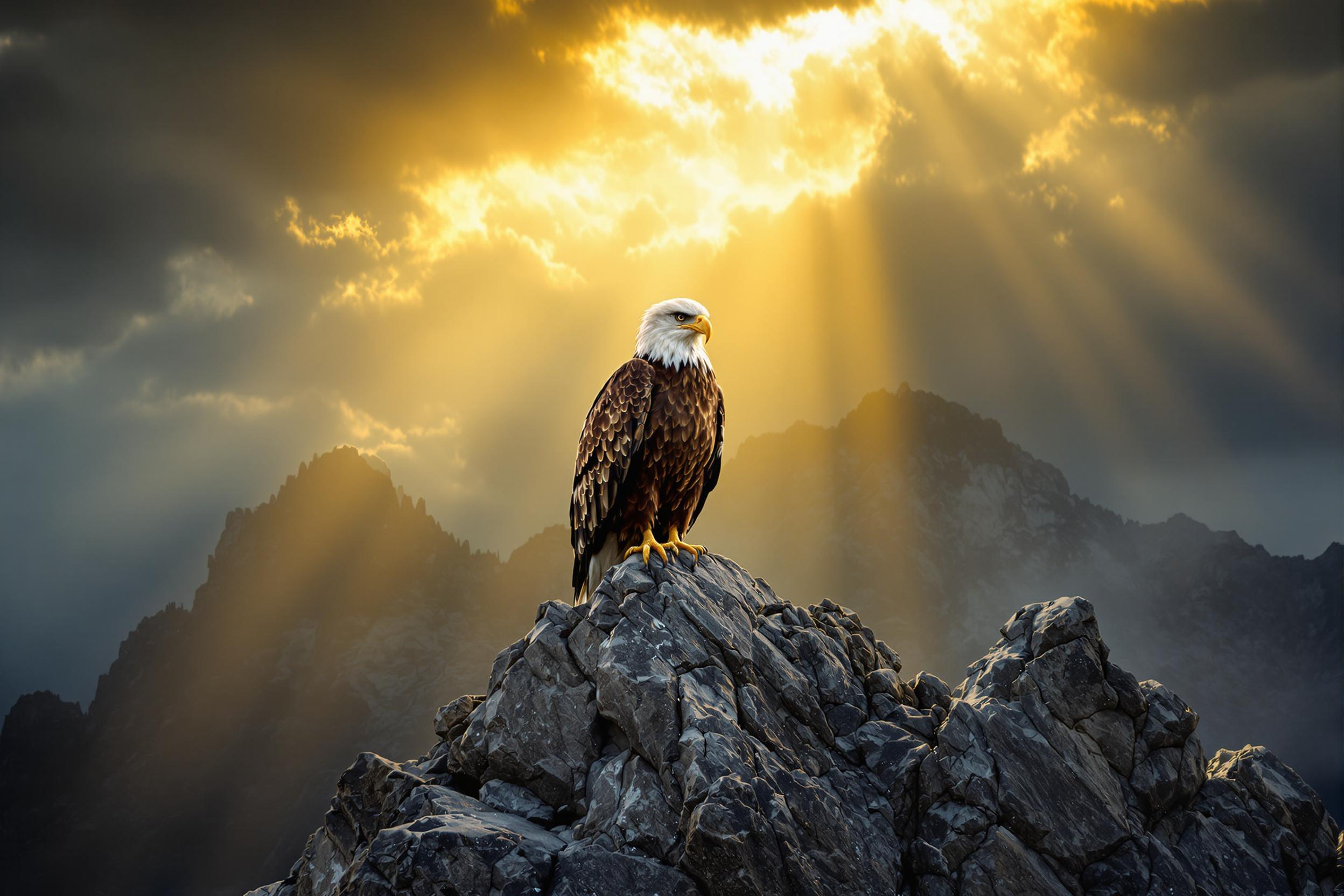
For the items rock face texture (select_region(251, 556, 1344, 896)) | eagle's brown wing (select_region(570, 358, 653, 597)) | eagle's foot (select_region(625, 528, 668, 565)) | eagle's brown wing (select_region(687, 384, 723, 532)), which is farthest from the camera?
eagle's brown wing (select_region(687, 384, 723, 532))

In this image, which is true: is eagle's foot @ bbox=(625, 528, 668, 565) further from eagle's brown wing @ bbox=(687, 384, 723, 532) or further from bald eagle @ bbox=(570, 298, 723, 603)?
eagle's brown wing @ bbox=(687, 384, 723, 532)

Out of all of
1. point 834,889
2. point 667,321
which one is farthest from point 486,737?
point 667,321

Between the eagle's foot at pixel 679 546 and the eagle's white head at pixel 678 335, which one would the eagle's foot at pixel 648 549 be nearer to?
the eagle's foot at pixel 679 546

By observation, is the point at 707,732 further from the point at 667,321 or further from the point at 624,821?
the point at 667,321

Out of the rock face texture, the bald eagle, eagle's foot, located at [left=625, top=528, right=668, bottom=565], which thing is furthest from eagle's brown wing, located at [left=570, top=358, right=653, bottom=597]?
the rock face texture

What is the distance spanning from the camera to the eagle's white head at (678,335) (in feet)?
50.5

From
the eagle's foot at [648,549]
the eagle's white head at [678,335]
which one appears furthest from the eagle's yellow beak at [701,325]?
the eagle's foot at [648,549]

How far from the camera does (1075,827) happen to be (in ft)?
50.0

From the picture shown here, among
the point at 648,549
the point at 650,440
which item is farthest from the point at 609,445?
the point at 648,549

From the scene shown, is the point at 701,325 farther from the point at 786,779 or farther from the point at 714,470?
the point at 786,779

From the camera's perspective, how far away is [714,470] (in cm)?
1820

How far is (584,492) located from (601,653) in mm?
3568

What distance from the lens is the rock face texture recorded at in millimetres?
11984

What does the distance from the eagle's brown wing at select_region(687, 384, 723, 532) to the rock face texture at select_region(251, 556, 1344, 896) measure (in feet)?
6.00
